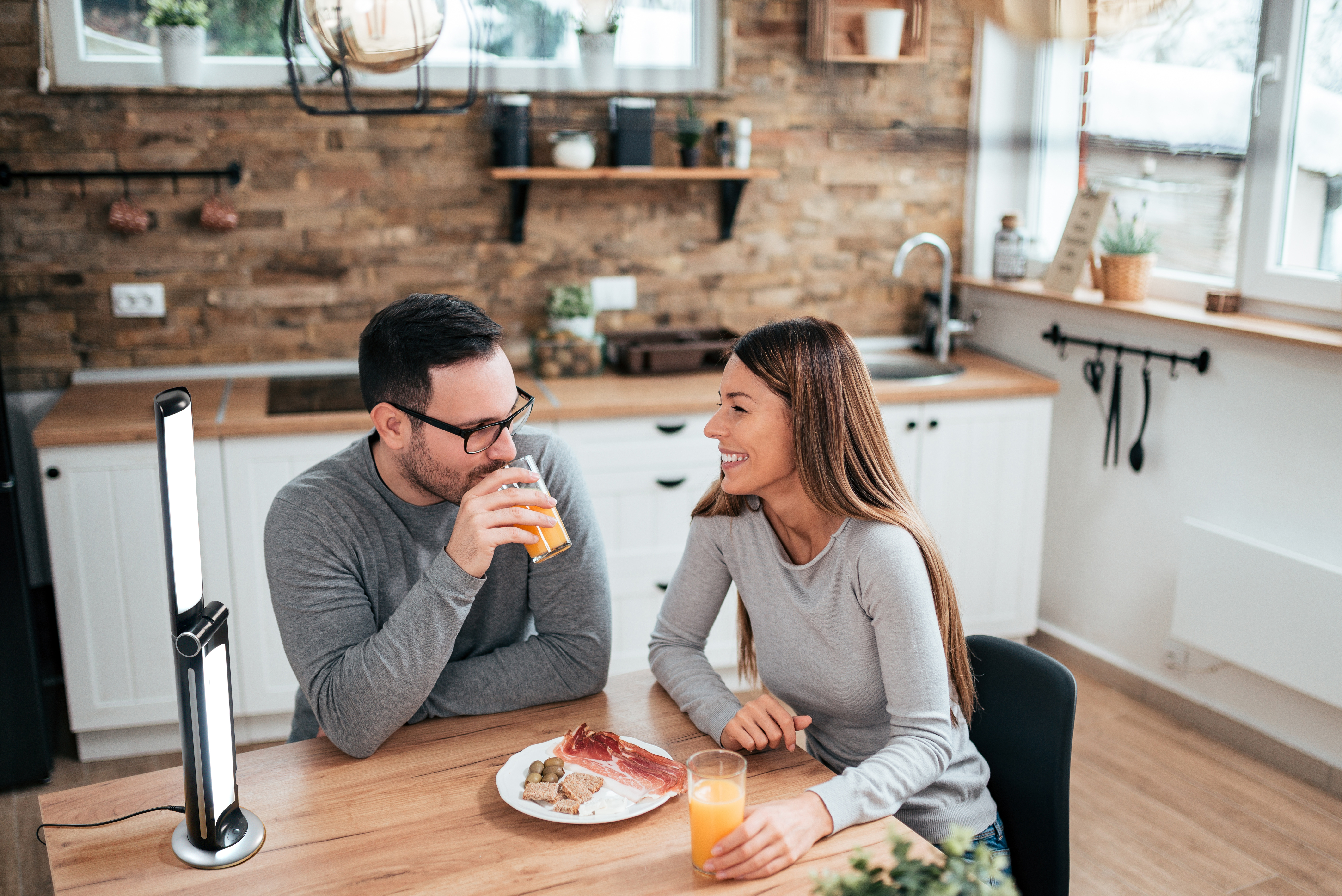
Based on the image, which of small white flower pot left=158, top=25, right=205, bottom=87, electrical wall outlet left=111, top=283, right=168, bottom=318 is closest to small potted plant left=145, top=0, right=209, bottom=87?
small white flower pot left=158, top=25, right=205, bottom=87

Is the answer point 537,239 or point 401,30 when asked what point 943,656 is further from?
point 537,239

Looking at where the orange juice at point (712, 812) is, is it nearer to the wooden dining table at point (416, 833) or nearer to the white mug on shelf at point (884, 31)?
the wooden dining table at point (416, 833)

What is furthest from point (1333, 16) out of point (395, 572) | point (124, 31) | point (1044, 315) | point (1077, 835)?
point (124, 31)

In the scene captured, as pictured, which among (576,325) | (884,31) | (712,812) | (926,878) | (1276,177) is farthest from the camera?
(884,31)

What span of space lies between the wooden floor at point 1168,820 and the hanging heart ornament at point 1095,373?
3.00ft

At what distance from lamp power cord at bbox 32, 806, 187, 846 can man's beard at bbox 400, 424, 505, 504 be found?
1.64 feet

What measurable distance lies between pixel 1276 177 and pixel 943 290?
99 cm

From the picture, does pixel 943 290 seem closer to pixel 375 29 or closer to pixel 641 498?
pixel 641 498

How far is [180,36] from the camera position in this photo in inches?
112

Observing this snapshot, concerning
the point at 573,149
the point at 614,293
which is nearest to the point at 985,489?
the point at 614,293

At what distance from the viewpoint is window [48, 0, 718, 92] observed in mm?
2885

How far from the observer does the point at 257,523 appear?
105 inches

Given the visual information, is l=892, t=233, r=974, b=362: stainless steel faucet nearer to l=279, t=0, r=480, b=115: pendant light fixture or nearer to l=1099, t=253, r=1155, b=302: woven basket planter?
l=1099, t=253, r=1155, b=302: woven basket planter

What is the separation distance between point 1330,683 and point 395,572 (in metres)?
2.08
